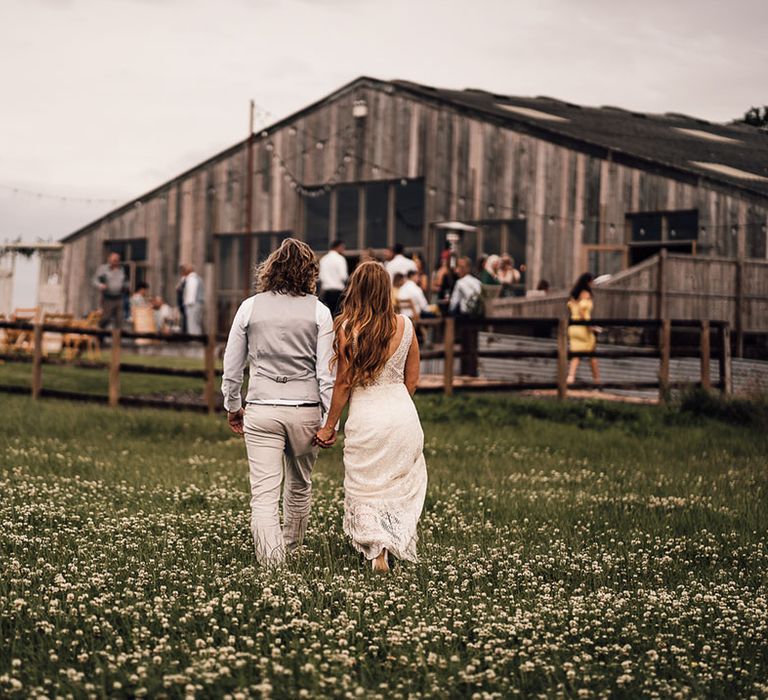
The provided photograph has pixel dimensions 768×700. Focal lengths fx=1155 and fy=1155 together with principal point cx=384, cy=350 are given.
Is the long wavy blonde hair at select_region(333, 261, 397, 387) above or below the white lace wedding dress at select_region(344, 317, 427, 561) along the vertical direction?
above

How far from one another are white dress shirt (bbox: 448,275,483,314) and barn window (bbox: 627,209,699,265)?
5.76m

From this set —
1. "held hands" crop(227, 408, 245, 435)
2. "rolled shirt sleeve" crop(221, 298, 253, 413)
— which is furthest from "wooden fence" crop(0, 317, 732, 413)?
"rolled shirt sleeve" crop(221, 298, 253, 413)

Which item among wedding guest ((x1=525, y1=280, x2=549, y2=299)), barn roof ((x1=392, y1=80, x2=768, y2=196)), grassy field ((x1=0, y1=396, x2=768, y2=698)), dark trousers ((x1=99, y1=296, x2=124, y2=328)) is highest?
barn roof ((x1=392, y1=80, x2=768, y2=196))

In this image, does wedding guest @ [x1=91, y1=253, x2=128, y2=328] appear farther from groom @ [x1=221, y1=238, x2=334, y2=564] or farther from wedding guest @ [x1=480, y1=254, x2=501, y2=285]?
groom @ [x1=221, y1=238, x2=334, y2=564]

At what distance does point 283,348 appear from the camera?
6766 millimetres

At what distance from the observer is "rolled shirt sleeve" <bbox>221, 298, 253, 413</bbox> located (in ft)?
22.5

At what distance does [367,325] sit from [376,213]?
23542mm

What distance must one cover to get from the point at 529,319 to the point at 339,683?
42.8 feet

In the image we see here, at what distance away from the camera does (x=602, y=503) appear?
31.7 feet

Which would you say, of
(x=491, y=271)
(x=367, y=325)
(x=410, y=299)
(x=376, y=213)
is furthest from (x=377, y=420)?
(x=376, y=213)

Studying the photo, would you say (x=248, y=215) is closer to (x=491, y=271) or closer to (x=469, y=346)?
(x=491, y=271)

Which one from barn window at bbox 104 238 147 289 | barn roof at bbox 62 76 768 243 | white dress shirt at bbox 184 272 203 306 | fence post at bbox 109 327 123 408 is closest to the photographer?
fence post at bbox 109 327 123 408

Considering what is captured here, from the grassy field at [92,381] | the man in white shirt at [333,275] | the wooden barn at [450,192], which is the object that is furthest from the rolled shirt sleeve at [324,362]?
the wooden barn at [450,192]

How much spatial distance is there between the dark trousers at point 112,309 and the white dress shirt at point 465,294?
368 inches
